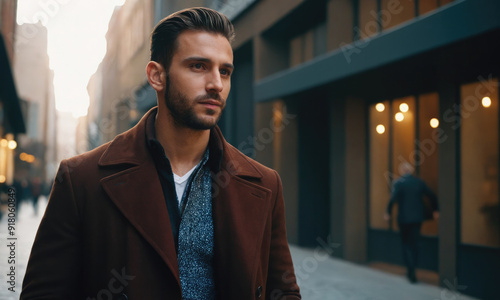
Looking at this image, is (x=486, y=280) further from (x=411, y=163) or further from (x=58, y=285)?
(x=58, y=285)

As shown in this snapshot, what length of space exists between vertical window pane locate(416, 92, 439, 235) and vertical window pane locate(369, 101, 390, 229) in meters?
1.05

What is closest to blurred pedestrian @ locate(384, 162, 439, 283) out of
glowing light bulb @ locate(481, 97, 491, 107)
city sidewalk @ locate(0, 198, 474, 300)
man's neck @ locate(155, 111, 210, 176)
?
city sidewalk @ locate(0, 198, 474, 300)

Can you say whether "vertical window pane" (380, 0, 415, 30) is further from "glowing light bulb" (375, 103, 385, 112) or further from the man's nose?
the man's nose

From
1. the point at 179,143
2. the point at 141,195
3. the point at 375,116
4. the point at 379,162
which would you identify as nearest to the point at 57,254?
the point at 141,195

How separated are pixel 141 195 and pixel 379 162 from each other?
401 inches

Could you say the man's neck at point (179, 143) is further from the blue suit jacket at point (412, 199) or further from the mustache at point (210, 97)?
the blue suit jacket at point (412, 199)

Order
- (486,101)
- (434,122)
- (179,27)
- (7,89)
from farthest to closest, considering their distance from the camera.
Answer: (7,89) → (434,122) → (486,101) → (179,27)

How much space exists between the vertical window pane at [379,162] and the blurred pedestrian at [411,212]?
85.0 inches

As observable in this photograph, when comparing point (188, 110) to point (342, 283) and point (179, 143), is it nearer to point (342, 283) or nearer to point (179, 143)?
point (179, 143)

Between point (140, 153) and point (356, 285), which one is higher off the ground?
point (140, 153)

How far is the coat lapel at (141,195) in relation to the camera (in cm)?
198

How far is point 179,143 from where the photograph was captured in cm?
224

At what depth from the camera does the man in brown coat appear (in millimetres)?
1939

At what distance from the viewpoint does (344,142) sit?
11.7 meters
